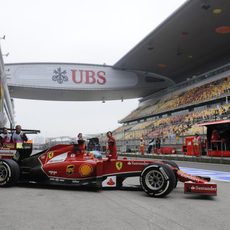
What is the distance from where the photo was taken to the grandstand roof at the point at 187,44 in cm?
3036

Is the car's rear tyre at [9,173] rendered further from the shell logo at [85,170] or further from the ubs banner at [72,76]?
the ubs banner at [72,76]

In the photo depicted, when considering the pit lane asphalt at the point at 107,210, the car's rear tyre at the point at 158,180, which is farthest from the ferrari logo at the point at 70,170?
the car's rear tyre at the point at 158,180

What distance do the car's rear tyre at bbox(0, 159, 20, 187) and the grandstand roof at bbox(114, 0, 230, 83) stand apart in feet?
78.0

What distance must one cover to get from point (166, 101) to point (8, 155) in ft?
143

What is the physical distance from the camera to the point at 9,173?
821 cm

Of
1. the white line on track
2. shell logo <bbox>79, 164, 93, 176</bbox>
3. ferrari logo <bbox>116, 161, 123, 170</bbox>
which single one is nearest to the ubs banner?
the white line on track

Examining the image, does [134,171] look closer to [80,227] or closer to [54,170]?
[54,170]

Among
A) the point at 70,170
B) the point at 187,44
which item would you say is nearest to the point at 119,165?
the point at 70,170

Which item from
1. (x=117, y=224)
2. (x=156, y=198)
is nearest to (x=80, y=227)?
(x=117, y=224)

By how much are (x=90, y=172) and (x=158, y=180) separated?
4.96 ft

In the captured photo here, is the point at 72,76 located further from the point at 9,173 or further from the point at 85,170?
the point at 85,170

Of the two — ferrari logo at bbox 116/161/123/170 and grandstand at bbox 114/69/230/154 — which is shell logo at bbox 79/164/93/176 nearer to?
ferrari logo at bbox 116/161/123/170

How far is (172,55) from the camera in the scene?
43.2 metres

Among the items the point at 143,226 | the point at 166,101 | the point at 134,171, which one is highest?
the point at 166,101
